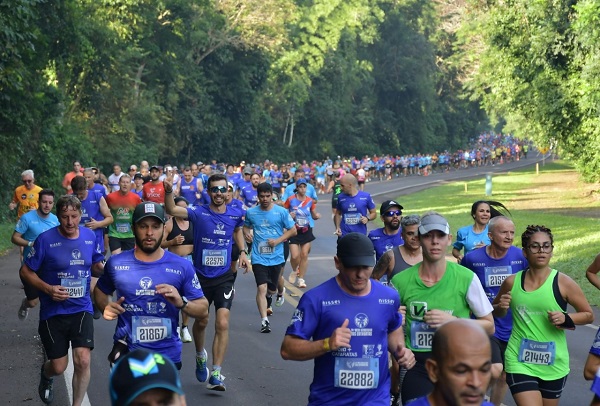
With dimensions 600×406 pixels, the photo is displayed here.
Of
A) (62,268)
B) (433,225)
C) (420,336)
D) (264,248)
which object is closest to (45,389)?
(62,268)

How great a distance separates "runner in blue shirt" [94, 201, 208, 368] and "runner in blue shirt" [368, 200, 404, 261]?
4.67 meters

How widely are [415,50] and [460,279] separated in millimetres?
86095

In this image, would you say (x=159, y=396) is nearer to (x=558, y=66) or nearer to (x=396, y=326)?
(x=396, y=326)

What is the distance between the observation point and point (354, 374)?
235 inches

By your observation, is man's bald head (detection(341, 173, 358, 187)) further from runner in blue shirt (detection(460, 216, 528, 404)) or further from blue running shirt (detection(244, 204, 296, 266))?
runner in blue shirt (detection(460, 216, 528, 404))

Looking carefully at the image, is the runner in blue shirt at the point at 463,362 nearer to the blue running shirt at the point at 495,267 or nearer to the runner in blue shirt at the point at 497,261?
the runner in blue shirt at the point at 497,261

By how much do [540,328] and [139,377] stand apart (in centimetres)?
478

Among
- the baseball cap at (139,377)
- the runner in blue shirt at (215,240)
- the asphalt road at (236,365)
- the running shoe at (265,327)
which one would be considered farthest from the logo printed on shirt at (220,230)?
the baseball cap at (139,377)

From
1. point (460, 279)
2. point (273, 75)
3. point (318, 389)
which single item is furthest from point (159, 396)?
point (273, 75)

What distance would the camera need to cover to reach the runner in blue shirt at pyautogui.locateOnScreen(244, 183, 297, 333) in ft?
47.1

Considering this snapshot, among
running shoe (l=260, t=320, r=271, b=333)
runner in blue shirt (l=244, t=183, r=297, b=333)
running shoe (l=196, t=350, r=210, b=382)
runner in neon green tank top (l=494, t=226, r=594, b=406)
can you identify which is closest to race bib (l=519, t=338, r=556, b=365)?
runner in neon green tank top (l=494, t=226, r=594, b=406)

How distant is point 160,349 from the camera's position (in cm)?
735

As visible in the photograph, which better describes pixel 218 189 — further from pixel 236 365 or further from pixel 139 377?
pixel 139 377

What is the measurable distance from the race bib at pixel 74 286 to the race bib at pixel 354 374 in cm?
387
